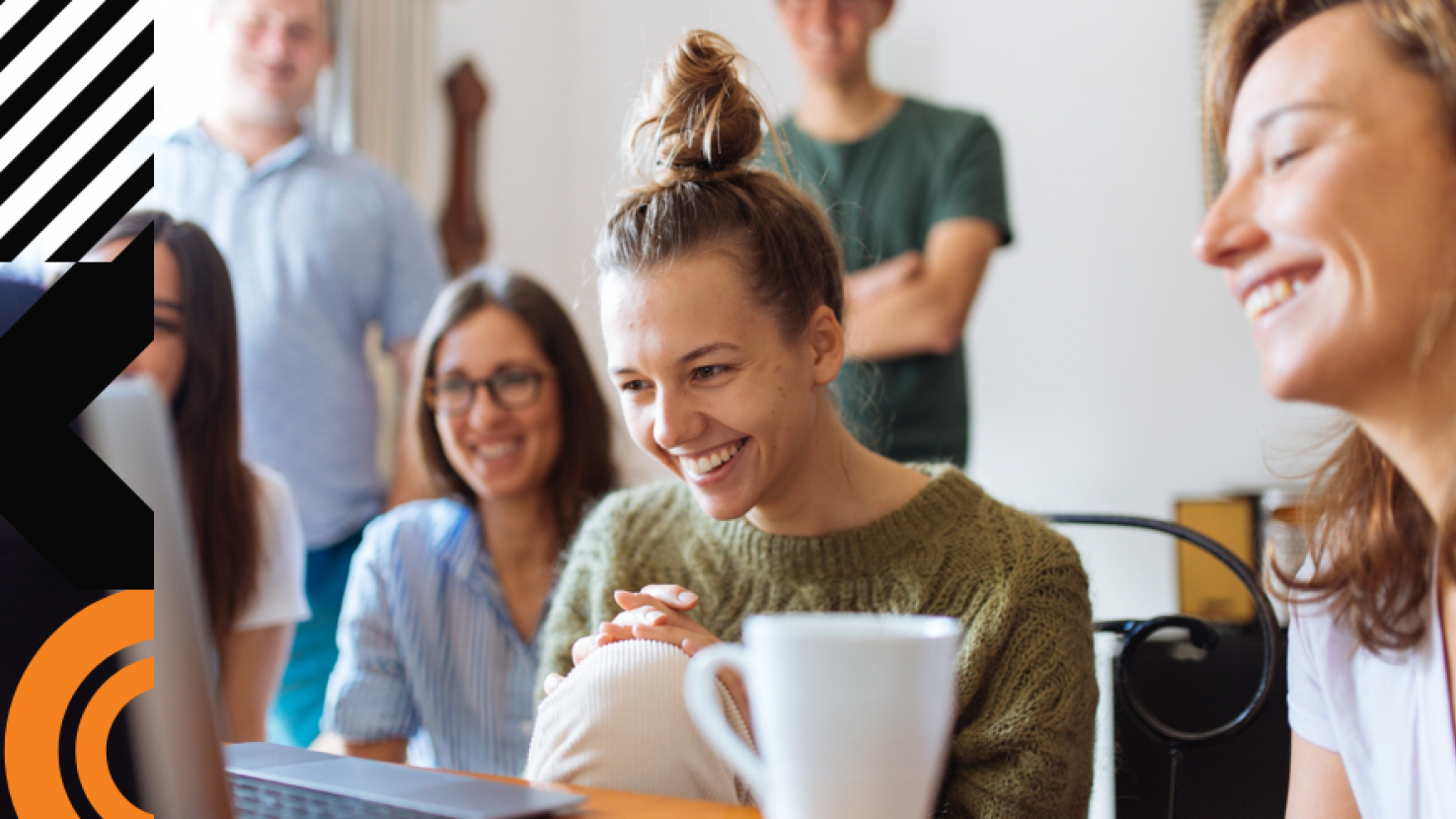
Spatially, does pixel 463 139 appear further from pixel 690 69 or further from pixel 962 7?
pixel 690 69

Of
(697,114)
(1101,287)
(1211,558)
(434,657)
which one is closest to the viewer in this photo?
(697,114)

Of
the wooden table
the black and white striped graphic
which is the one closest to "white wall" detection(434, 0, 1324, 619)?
the black and white striped graphic

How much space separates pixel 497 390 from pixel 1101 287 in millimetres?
1916

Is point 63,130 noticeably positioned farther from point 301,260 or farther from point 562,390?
point 562,390

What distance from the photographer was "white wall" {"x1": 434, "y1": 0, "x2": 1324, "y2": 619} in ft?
10.2

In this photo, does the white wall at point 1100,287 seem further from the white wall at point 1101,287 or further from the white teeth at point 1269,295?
the white teeth at point 1269,295

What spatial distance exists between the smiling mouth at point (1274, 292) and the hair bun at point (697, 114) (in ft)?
2.11

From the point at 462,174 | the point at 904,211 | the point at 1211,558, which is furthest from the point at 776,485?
the point at 462,174

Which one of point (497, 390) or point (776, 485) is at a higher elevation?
point (497, 390)

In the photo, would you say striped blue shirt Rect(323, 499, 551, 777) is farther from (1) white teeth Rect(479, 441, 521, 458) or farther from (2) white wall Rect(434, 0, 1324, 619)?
(2) white wall Rect(434, 0, 1324, 619)

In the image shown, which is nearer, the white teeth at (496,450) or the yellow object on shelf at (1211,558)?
the white teeth at (496,450)

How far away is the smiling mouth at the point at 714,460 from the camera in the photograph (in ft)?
3.97

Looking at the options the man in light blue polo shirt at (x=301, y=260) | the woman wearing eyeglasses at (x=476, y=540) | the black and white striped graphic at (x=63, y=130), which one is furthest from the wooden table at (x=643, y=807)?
the black and white striped graphic at (x=63, y=130)

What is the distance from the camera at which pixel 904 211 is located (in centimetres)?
225
